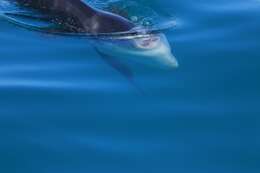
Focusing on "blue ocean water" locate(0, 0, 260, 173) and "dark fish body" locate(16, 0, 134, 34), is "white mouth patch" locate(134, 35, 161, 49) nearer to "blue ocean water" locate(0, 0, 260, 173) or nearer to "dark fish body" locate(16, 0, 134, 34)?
"blue ocean water" locate(0, 0, 260, 173)

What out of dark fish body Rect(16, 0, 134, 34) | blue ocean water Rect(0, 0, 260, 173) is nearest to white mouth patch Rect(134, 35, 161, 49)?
blue ocean water Rect(0, 0, 260, 173)

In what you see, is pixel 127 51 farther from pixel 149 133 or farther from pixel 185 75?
pixel 149 133

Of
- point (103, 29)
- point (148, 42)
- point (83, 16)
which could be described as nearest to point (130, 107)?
point (148, 42)

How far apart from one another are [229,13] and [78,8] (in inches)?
73.2

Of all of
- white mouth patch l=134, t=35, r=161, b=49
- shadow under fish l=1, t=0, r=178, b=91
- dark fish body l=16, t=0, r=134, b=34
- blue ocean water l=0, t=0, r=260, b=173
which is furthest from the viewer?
dark fish body l=16, t=0, r=134, b=34

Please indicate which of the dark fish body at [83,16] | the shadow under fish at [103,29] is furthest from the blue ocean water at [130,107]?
the dark fish body at [83,16]

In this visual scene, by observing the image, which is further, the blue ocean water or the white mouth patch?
the white mouth patch

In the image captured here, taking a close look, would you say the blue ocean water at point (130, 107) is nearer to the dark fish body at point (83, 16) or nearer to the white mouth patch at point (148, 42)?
the white mouth patch at point (148, 42)

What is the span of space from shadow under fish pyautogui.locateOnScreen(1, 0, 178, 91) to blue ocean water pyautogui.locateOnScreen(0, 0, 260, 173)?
0.14 metres

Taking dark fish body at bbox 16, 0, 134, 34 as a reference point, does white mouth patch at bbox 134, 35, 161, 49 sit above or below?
below

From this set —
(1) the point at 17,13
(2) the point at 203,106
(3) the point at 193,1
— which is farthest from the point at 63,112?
(3) the point at 193,1

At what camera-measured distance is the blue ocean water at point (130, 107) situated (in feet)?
16.1

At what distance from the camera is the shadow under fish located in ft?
21.6

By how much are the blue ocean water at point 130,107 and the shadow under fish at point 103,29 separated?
14cm
